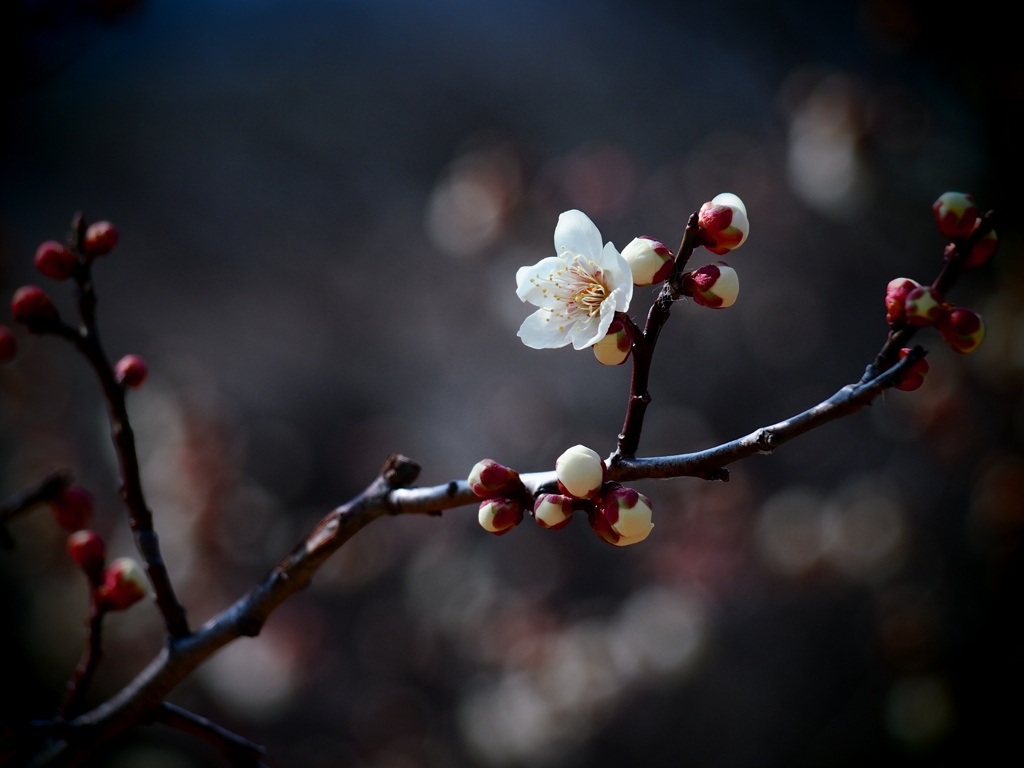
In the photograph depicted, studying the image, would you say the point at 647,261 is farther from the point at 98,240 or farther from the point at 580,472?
the point at 98,240

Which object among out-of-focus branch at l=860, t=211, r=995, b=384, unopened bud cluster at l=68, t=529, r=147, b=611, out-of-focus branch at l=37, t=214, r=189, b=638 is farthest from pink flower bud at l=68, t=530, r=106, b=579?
out-of-focus branch at l=860, t=211, r=995, b=384

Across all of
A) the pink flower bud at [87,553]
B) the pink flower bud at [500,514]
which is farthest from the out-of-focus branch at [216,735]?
the pink flower bud at [500,514]

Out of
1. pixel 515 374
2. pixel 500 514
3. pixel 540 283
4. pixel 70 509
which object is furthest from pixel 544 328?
pixel 515 374

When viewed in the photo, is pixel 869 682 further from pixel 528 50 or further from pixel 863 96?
pixel 528 50

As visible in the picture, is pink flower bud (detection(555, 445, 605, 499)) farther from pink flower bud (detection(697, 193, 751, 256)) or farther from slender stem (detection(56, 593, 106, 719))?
slender stem (detection(56, 593, 106, 719))

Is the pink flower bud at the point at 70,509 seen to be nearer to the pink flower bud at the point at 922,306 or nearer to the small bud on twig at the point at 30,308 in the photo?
the small bud on twig at the point at 30,308

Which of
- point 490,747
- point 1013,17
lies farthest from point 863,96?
point 490,747
